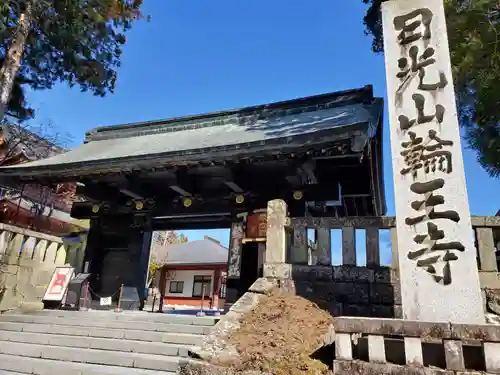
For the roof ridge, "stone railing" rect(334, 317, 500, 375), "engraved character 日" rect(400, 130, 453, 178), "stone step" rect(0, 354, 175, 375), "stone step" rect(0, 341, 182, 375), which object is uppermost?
the roof ridge

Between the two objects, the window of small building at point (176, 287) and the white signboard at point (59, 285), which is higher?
the window of small building at point (176, 287)

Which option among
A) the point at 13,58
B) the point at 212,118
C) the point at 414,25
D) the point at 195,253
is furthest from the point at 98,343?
the point at 195,253

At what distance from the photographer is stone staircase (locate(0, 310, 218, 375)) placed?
16.7 ft

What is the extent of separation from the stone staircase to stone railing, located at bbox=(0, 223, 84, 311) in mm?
1448

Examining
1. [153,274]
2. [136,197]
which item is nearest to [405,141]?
[136,197]

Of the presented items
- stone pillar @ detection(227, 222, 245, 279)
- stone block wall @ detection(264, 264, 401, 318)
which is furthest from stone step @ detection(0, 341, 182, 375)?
stone pillar @ detection(227, 222, 245, 279)

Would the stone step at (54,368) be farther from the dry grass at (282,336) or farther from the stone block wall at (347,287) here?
the stone block wall at (347,287)

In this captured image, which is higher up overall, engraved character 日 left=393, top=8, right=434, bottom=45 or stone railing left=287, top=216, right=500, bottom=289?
engraved character 日 left=393, top=8, right=434, bottom=45

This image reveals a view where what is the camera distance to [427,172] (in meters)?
4.47

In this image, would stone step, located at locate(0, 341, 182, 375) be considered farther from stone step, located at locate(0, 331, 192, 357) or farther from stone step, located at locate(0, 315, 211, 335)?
stone step, located at locate(0, 315, 211, 335)

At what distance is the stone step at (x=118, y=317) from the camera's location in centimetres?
623

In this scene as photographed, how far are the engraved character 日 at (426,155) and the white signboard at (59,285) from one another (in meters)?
7.73

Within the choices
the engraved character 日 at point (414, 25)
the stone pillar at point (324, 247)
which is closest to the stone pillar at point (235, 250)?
the stone pillar at point (324, 247)

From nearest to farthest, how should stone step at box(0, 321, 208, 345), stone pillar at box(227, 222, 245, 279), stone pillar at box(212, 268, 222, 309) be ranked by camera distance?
stone step at box(0, 321, 208, 345), stone pillar at box(227, 222, 245, 279), stone pillar at box(212, 268, 222, 309)
